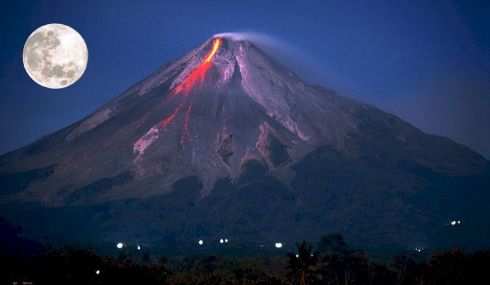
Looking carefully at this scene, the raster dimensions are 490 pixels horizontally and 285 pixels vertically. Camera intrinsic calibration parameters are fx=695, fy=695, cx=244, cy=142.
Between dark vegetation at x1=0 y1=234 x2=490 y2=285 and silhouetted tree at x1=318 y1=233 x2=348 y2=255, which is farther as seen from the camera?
silhouetted tree at x1=318 y1=233 x2=348 y2=255

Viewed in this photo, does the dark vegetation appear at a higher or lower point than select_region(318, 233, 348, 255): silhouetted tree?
lower

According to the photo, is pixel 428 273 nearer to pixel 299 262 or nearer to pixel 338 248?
pixel 299 262

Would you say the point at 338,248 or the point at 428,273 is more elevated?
the point at 338,248

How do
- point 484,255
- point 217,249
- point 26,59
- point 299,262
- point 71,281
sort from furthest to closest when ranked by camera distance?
point 217,249, point 26,59, point 484,255, point 299,262, point 71,281

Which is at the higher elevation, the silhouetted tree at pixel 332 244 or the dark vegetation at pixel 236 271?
the silhouetted tree at pixel 332 244

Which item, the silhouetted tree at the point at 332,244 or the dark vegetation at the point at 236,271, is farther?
the silhouetted tree at the point at 332,244

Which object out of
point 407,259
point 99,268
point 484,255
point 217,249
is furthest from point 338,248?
point 99,268

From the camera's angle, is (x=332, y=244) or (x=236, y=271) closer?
(x=236, y=271)

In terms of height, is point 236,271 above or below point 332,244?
below
